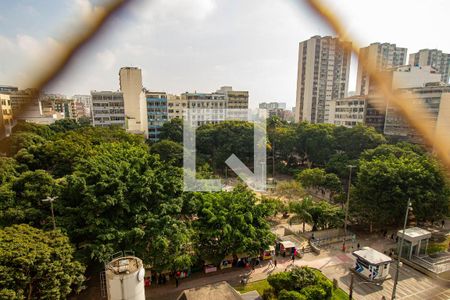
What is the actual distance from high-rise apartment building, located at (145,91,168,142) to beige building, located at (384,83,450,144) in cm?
3386

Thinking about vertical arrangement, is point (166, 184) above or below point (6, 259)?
above

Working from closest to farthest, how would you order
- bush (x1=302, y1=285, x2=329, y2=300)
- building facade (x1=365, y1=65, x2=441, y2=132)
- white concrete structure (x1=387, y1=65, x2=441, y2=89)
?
1. bush (x1=302, y1=285, x2=329, y2=300)
2. white concrete structure (x1=387, y1=65, x2=441, y2=89)
3. building facade (x1=365, y1=65, x2=441, y2=132)

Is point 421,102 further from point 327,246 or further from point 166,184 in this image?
point 166,184

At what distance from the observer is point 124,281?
22.2ft

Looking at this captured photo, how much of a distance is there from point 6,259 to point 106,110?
3780 cm

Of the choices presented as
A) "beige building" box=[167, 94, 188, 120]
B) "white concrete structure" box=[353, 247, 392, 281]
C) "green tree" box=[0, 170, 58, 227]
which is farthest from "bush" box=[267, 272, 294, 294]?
"beige building" box=[167, 94, 188, 120]

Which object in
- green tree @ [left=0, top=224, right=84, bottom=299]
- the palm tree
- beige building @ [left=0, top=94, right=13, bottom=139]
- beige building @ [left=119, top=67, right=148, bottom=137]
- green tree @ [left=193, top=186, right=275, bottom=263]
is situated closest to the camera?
green tree @ [left=0, top=224, right=84, bottom=299]

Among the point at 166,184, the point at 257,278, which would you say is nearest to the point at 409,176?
the point at 257,278

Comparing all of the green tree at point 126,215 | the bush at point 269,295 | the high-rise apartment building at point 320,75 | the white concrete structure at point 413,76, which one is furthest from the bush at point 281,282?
the high-rise apartment building at point 320,75

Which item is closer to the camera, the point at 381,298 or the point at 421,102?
the point at 381,298

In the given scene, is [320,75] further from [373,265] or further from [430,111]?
[373,265]

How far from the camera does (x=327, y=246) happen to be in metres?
15.4

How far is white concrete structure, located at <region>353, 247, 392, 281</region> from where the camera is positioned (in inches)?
Answer: 466

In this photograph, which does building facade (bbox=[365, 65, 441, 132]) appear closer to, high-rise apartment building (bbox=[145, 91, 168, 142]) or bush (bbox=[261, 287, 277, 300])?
high-rise apartment building (bbox=[145, 91, 168, 142])
